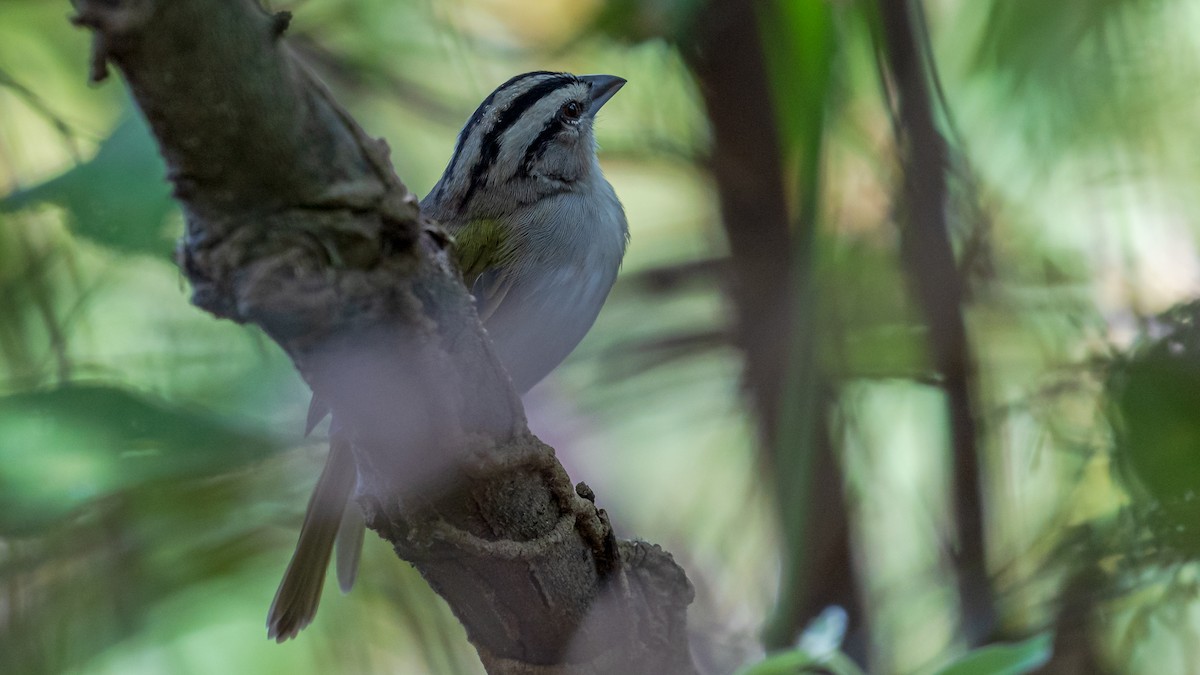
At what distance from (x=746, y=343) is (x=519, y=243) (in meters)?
1.33

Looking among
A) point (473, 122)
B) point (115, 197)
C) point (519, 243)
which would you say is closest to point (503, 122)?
point (473, 122)

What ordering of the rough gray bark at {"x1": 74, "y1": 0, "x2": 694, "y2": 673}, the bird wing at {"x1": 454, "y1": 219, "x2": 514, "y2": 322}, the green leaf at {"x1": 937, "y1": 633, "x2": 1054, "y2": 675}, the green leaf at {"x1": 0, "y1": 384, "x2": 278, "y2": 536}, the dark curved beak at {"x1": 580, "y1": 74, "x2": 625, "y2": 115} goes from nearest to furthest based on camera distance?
the rough gray bark at {"x1": 74, "y1": 0, "x2": 694, "y2": 673} < the green leaf at {"x1": 937, "y1": 633, "x2": 1054, "y2": 675} < the green leaf at {"x1": 0, "y1": 384, "x2": 278, "y2": 536} < the bird wing at {"x1": 454, "y1": 219, "x2": 514, "y2": 322} < the dark curved beak at {"x1": 580, "y1": 74, "x2": 625, "y2": 115}

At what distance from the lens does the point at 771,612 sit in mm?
3352

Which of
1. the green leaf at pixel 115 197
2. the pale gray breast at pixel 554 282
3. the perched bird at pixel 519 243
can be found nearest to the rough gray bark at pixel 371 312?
the perched bird at pixel 519 243

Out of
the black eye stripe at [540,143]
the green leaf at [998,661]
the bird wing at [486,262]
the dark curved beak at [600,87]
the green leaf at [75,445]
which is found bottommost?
the green leaf at [998,661]

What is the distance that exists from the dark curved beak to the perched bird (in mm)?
43

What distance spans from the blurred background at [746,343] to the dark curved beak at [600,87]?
376mm

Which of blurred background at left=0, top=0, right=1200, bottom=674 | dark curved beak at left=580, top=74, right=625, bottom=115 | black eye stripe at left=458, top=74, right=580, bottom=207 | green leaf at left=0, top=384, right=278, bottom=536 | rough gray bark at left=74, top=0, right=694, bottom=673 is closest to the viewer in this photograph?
rough gray bark at left=74, top=0, right=694, bottom=673

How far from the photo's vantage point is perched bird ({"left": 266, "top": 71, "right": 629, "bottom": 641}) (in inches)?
108

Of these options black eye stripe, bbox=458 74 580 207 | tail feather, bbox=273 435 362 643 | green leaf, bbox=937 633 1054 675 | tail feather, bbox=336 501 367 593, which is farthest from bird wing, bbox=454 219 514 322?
green leaf, bbox=937 633 1054 675

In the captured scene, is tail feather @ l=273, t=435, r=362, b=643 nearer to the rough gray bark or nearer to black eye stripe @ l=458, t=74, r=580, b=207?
black eye stripe @ l=458, t=74, r=580, b=207

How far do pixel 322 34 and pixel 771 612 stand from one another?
2596 millimetres

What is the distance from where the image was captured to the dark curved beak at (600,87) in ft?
11.1

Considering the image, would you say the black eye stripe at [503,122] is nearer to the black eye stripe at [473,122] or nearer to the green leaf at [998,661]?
the black eye stripe at [473,122]
